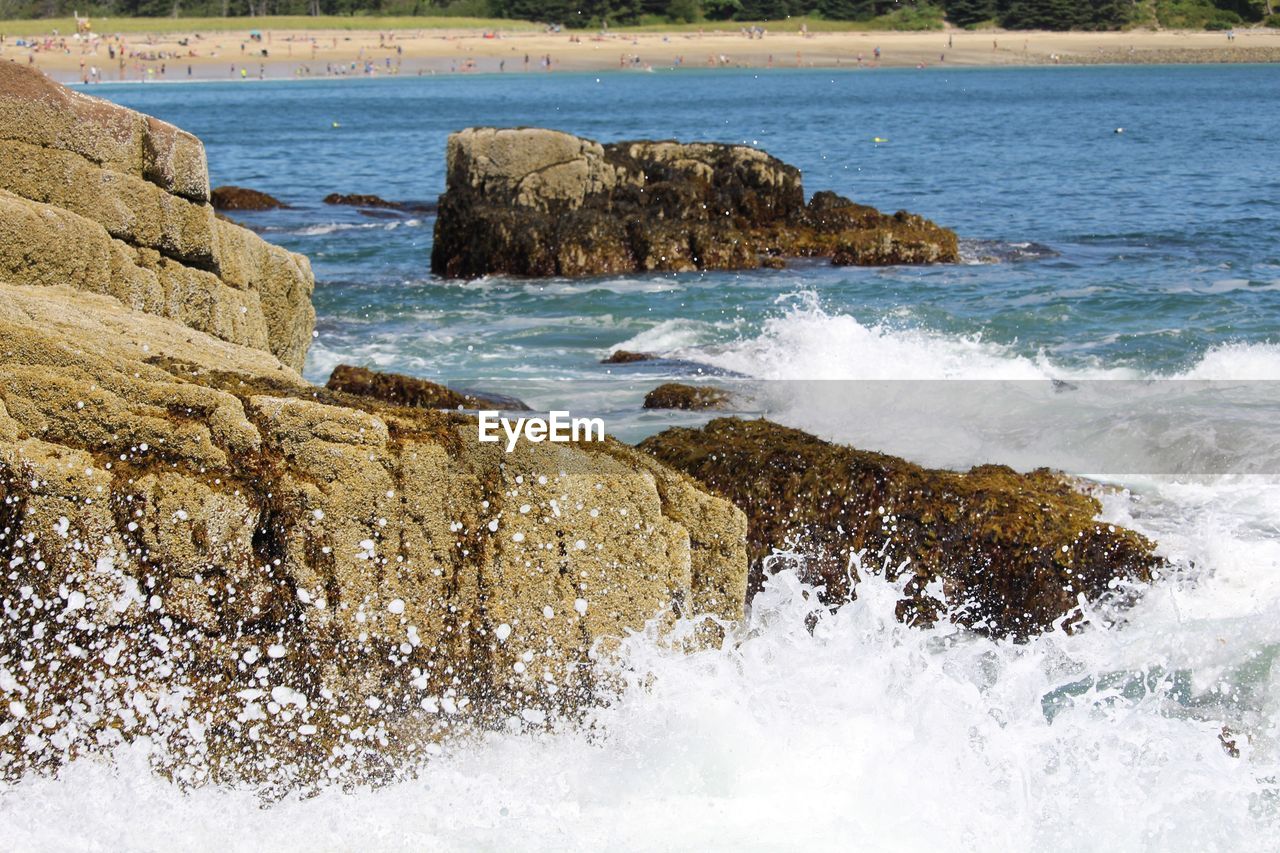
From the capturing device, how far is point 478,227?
20.8m

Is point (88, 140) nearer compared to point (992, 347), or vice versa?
point (88, 140)

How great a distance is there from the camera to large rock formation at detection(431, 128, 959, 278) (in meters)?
20.7

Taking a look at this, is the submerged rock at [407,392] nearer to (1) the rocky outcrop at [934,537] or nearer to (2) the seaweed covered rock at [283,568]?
(1) the rocky outcrop at [934,537]

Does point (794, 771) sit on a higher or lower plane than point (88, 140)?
A: lower

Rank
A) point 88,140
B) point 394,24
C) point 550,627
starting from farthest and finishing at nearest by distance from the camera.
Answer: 1. point 394,24
2. point 88,140
3. point 550,627

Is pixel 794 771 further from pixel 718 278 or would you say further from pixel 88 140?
pixel 718 278

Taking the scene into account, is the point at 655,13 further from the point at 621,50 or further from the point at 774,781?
the point at 774,781

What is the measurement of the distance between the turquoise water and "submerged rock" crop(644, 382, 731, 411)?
175 cm

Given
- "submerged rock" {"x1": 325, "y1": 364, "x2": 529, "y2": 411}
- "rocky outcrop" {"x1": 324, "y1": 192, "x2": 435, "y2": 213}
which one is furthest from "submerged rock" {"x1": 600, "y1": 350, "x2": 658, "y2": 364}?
"rocky outcrop" {"x1": 324, "y1": 192, "x2": 435, "y2": 213}

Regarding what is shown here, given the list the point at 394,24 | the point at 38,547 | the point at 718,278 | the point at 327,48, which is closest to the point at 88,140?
the point at 38,547

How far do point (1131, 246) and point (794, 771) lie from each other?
62.8ft

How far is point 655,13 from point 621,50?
43.9ft

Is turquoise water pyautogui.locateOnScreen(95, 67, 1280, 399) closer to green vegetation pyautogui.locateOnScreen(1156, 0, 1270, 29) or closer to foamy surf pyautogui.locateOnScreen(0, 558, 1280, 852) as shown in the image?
foamy surf pyautogui.locateOnScreen(0, 558, 1280, 852)

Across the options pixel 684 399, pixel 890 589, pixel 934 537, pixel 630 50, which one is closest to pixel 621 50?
pixel 630 50
